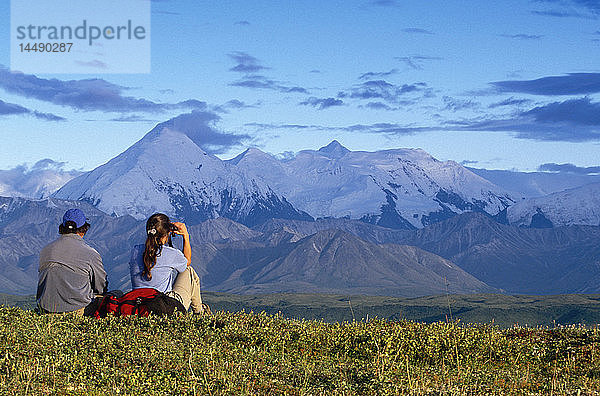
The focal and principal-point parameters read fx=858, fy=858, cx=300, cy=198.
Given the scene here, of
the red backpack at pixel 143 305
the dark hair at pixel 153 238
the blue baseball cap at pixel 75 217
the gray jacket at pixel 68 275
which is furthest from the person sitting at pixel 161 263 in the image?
the blue baseball cap at pixel 75 217

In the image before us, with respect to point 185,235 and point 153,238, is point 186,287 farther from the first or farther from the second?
point 153,238

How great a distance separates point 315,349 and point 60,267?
6710mm

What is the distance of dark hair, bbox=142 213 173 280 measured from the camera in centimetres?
2006

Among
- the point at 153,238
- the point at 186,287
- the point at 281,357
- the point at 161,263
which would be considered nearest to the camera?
the point at 281,357

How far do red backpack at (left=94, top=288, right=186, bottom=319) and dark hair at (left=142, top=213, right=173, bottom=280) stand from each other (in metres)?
0.47

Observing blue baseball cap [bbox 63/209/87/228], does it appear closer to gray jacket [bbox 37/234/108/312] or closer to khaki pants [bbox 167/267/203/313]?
gray jacket [bbox 37/234/108/312]

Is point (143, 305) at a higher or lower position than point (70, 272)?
lower

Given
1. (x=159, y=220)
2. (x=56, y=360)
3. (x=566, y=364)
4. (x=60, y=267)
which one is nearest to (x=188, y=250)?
(x=159, y=220)

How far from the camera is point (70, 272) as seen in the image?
20547mm

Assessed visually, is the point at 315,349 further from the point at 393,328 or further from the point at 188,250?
the point at 188,250

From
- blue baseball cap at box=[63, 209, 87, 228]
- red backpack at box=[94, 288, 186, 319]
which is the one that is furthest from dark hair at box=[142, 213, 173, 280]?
blue baseball cap at box=[63, 209, 87, 228]

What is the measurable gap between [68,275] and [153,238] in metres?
2.33

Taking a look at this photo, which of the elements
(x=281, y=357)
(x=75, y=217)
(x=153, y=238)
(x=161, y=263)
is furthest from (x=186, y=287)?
(x=281, y=357)

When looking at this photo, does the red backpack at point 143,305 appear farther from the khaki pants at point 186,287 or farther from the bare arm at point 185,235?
the bare arm at point 185,235
